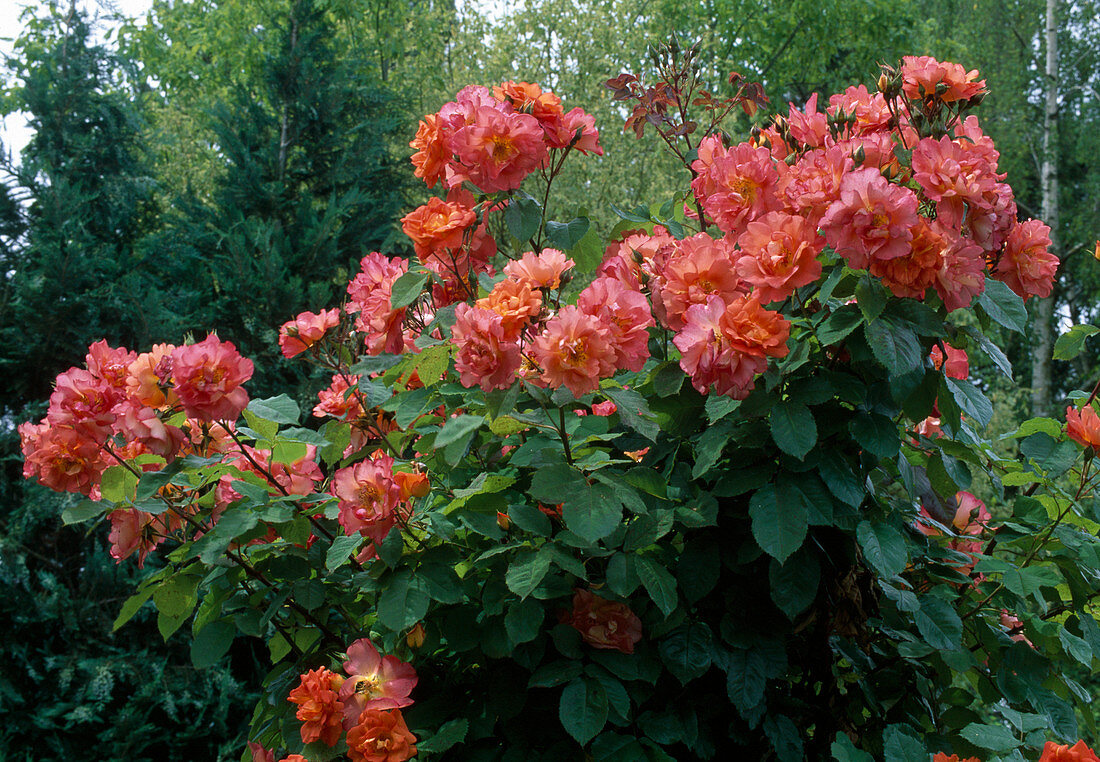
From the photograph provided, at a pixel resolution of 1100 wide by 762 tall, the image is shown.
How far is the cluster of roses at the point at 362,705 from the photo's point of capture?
1118 mm

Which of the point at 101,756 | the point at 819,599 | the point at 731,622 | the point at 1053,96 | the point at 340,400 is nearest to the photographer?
the point at 731,622

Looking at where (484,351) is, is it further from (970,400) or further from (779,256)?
(970,400)

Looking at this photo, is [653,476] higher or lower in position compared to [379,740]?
higher

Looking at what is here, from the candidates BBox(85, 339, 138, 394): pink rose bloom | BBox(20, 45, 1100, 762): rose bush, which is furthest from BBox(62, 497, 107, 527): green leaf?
BBox(85, 339, 138, 394): pink rose bloom

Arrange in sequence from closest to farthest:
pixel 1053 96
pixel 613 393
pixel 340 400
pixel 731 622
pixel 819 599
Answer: pixel 613 393, pixel 731 622, pixel 819 599, pixel 340 400, pixel 1053 96

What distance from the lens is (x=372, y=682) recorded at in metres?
1.18

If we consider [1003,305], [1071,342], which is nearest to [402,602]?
[1003,305]

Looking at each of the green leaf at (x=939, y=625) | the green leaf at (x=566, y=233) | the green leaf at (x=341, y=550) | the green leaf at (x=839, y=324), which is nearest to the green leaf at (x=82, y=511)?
the green leaf at (x=341, y=550)

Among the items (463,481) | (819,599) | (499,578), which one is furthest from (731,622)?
(463,481)

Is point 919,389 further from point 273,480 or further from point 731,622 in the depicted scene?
point 273,480

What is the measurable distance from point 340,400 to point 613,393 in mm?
685

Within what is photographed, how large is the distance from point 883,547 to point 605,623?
39 cm

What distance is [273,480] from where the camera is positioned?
52.9 inches

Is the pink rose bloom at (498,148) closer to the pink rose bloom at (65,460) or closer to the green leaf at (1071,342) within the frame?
the pink rose bloom at (65,460)
